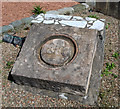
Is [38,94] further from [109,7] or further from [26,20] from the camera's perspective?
[109,7]

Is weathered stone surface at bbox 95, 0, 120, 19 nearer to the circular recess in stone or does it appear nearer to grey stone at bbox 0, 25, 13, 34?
the circular recess in stone

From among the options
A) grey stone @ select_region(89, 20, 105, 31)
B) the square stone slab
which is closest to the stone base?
the square stone slab

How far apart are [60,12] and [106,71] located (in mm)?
2647

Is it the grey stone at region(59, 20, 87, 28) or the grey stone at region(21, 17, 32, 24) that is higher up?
the grey stone at region(59, 20, 87, 28)

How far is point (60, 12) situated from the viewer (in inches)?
234

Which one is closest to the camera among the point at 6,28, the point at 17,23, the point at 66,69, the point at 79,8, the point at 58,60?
the point at 66,69

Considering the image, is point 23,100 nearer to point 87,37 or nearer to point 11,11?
point 87,37

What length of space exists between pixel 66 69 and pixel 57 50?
49 centimetres

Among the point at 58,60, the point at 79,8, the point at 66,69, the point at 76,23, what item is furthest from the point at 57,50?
the point at 79,8

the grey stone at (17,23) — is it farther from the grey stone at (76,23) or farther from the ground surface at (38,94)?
the grey stone at (76,23)

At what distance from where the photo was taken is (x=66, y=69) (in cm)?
356

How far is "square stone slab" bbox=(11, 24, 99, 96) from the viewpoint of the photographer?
11.4 ft

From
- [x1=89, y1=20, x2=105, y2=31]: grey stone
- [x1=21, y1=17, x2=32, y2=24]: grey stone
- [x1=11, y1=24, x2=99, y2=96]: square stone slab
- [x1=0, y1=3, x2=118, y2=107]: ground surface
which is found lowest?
[x1=0, y1=3, x2=118, y2=107]: ground surface

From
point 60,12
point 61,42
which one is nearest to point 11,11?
point 60,12
